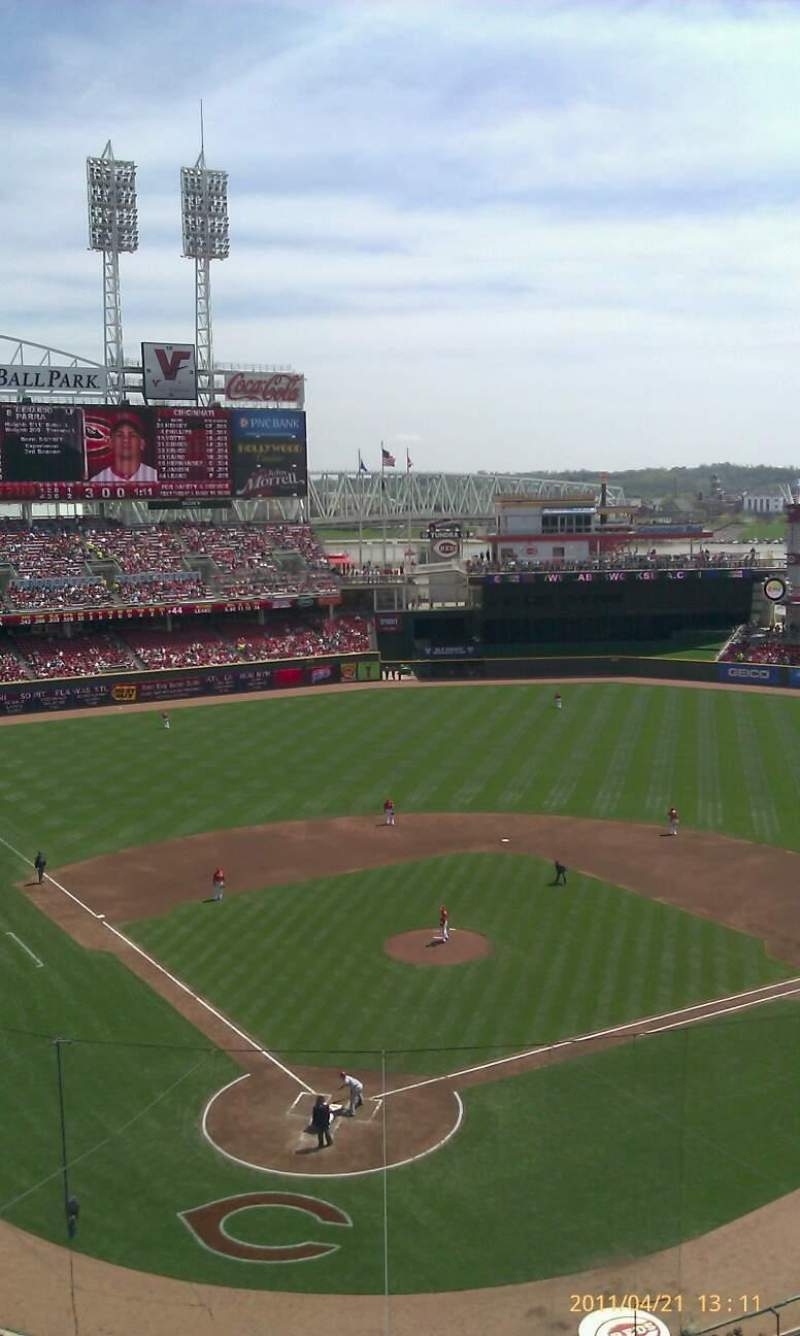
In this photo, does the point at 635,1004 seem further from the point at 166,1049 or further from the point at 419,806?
the point at 419,806

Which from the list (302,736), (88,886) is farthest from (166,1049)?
(302,736)

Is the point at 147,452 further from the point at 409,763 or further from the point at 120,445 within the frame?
the point at 409,763

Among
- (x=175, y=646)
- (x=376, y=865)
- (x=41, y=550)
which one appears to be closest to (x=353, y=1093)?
(x=376, y=865)

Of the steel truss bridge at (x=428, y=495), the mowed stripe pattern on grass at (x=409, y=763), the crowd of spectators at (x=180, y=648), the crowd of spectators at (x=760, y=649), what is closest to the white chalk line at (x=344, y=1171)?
the mowed stripe pattern on grass at (x=409, y=763)

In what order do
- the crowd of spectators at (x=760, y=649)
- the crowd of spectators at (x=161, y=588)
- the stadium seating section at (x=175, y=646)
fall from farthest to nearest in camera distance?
the crowd of spectators at (x=161, y=588) → the crowd of spectators at (x=760, y=649) → the stadium seating section at (x=175, y=646)

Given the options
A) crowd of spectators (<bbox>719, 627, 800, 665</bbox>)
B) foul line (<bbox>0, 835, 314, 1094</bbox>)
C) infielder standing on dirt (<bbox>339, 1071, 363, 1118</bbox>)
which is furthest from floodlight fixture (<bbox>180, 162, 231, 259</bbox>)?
infielder standing on dirt (<bbox>339, 1071, 363, 1118</bbox>)

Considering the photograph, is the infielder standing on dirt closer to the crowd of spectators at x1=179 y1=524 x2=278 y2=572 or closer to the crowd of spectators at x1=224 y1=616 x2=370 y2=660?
the crowd of spectators at x1=224 y1=616 x2=370 y2=660

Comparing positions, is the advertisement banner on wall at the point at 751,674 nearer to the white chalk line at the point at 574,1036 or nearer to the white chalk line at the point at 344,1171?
the white chalk line at the point at 574,1036
